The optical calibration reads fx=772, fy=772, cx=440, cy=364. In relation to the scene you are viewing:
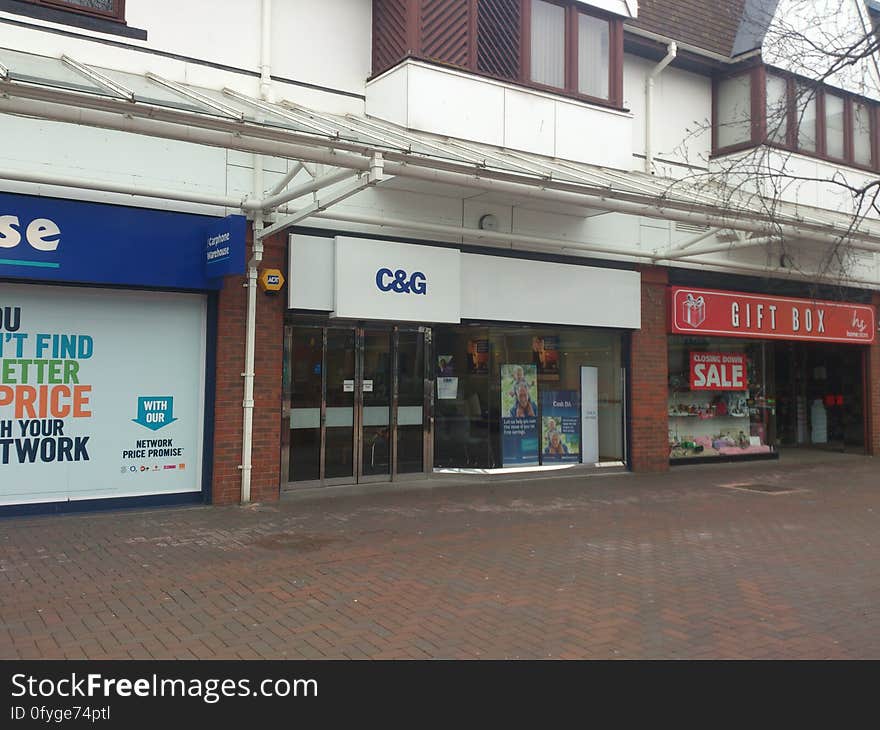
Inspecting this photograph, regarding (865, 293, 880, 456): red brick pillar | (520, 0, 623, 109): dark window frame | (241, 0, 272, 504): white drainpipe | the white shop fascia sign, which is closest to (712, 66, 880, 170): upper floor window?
(520, 0, 623, 109): dark window frame

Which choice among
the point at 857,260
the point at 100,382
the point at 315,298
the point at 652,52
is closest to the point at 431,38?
the point at 315,298

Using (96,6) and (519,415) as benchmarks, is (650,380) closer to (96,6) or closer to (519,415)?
(519,415)

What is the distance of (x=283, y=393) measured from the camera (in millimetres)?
9961

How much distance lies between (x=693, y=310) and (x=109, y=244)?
9386 millimetres

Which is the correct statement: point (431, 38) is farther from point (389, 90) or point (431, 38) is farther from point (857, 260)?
point (857, 260)

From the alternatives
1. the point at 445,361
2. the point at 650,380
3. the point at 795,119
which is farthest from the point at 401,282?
the point at 795,119

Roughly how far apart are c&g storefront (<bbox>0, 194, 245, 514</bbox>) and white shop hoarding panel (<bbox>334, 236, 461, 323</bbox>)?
1.64 metres

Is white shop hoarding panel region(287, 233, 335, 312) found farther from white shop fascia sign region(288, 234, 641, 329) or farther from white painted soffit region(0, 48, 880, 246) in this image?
white painted soffit region(0, 48, 880, 246)

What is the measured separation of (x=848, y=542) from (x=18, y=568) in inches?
307

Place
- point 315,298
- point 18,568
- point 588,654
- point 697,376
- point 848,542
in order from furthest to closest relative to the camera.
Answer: point 697,376 → point 315,298 → point 848,542 → point 18,568 → point 588,654

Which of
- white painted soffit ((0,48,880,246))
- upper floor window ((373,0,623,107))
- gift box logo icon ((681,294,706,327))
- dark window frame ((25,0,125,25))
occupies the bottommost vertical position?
gift box logo icon ((681,294,706,327))

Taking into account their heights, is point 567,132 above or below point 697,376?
above

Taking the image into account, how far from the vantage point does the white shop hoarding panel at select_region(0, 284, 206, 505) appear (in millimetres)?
8297

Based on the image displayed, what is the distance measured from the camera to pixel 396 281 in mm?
10297
